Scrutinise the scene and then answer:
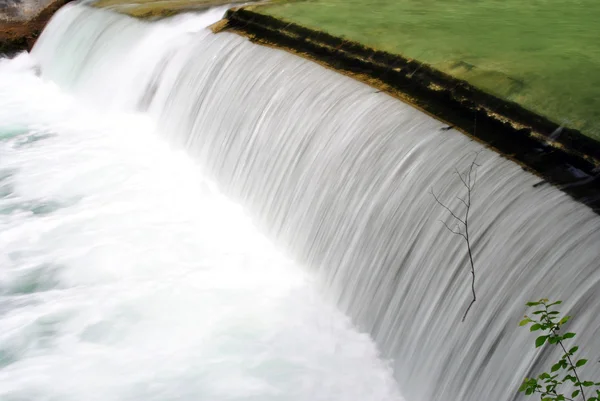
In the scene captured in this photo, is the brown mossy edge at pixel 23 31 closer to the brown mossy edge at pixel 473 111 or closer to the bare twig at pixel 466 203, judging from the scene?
the brown mossy edge at pixel 473 111

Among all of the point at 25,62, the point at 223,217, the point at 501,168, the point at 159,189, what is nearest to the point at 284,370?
the point at 501,168

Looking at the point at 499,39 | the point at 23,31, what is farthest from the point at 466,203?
the point at 23,31

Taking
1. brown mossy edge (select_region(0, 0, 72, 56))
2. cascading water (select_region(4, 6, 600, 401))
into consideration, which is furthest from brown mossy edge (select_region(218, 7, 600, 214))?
brown mossy edge (select_region(0, 0, 72, 56))

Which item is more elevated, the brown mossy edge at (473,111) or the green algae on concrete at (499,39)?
the green algae on concrete at (499,39)

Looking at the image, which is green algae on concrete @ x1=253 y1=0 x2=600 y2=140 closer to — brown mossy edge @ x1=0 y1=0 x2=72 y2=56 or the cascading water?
the cascading water

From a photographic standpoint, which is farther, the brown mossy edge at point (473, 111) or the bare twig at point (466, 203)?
the bare twig at point (466, 203)

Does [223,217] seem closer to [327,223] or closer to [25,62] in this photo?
[327,223]

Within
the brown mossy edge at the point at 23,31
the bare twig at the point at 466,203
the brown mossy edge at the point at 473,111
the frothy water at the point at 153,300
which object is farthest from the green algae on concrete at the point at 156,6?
the bare twig at the point at 466,203
